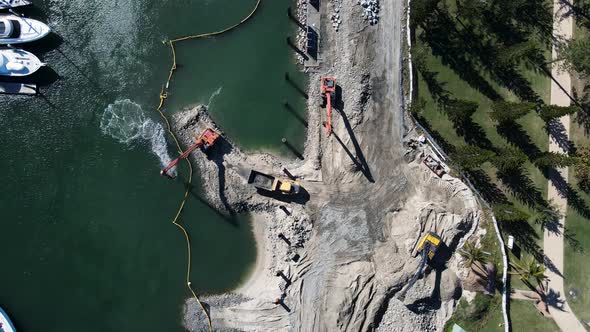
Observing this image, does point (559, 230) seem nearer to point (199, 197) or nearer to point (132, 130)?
point (199, 197)

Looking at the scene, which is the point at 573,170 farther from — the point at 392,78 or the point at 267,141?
the point at 267,141

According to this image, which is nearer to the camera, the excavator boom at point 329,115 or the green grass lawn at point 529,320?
the green grass lawn at point 529,320

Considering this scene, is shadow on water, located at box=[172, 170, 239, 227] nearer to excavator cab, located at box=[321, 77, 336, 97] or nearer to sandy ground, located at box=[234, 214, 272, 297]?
sandy ground, located at box=[234, 214, 272, 297]

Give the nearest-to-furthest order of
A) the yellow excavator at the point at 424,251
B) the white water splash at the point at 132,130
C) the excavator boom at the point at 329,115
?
the yellow excavator at the point at 424,251 < the excavator boom at the point at 329,115 < the white water splash at the point at 132,130

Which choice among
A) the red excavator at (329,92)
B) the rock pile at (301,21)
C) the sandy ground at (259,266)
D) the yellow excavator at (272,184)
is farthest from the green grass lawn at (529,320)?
the rock pile at (301,21)

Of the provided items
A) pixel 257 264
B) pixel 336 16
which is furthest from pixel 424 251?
pixel 336 16

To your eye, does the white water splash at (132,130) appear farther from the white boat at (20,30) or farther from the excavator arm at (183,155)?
the white boat at (20,30)
